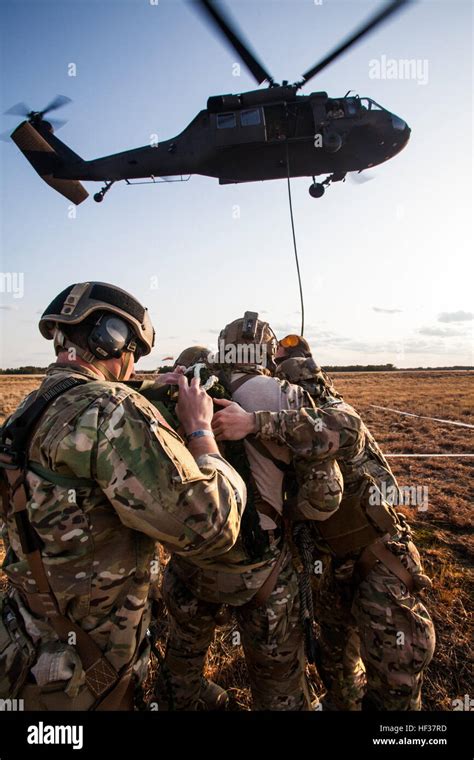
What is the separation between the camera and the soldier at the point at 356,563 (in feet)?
7.49

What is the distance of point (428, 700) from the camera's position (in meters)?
3.03

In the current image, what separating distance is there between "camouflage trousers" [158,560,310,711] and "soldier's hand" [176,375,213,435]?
1.13 m

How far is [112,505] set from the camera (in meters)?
1.64

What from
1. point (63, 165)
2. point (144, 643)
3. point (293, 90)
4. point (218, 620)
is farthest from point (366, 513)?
point (63, 165)

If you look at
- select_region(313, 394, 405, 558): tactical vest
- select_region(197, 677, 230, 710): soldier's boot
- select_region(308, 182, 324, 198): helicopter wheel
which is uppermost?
select_region(308, 182, 324, 198): helicopter wheel

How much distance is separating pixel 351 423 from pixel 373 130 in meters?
11.8

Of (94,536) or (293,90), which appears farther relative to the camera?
(293,90)

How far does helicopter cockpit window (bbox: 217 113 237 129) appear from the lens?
434 inches

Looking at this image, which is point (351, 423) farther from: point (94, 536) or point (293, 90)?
point (293, 90)

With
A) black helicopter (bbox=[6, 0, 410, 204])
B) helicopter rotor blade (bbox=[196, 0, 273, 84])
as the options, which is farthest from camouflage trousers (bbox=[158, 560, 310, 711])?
black helicopter (bbox=[6, 0, 410, 204])

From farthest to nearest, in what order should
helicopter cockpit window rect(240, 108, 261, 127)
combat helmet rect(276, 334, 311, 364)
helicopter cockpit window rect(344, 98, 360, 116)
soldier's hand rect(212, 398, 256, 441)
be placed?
1. helicopter cockpit window rect(344, 98, 360, 116)
2. helicopter cockpit window rect(240, 108, 261, 127)
3. combat helmet rect(276, 334, 311, 364)
4. soldier's hand rect(212, 398, 256, 441)

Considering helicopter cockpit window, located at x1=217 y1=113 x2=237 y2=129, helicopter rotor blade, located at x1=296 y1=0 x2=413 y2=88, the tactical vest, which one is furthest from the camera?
helicopter cockpit window, located at x1=217 y1=113 x2=237 y2=129

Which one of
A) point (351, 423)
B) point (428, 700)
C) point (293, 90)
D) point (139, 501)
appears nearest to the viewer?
point (139, 501)

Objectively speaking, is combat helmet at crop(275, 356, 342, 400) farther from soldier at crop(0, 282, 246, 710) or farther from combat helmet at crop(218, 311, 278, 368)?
soldier at crop(0, 282, 246, 710)
